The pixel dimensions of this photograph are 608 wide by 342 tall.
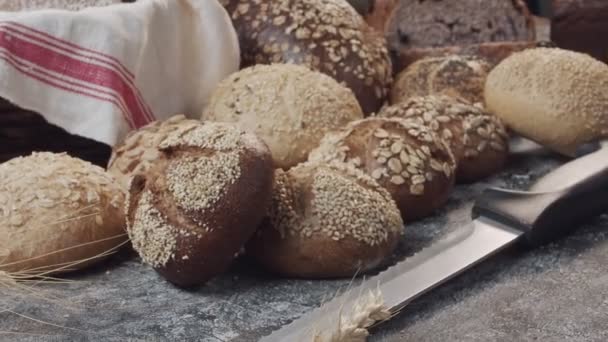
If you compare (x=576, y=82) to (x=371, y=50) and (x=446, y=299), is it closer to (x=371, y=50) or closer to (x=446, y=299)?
(x=371, y=50)

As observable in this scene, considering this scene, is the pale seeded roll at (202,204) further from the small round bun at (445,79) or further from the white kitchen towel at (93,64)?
the small round bun at (445,79)

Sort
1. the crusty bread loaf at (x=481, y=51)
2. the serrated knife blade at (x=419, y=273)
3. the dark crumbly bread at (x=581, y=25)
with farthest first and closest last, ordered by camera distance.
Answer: the dark crumbly bread at (x=581, y=25), the crusty bread loaf at (x=481, y=51), the serrated knife blade at (x=419, y=273)

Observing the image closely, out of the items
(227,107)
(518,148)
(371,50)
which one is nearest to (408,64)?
(371,50)

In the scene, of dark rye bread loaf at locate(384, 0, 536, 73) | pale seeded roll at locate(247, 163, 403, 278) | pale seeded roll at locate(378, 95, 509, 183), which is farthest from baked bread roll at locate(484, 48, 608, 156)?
pale seeded roll at locate(247, 163, 403, 278)

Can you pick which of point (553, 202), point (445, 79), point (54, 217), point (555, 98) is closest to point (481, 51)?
point (445, 79)

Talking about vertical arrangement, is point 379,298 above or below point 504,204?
above

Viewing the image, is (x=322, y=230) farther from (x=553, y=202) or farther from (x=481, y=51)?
(x=481, y=51)

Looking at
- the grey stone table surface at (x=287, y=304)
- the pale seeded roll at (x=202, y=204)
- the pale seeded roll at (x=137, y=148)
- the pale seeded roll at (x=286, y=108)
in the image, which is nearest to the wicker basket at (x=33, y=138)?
the pale seeded roll at (x=137, y=148)
